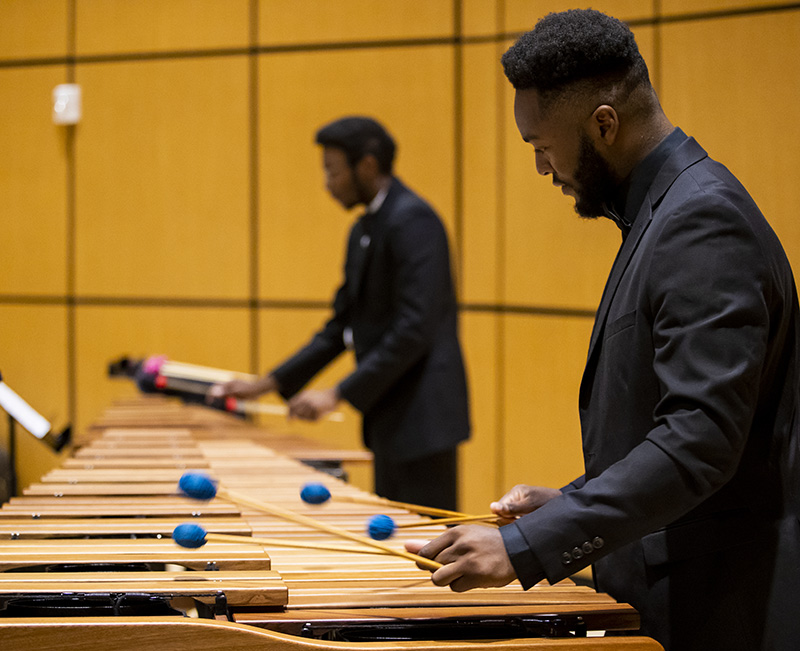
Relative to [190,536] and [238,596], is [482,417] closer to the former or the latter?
[190,536]

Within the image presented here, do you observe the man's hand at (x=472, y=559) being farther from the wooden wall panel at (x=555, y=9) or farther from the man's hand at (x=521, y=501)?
the wooden wall panel at (x=555, y=9)

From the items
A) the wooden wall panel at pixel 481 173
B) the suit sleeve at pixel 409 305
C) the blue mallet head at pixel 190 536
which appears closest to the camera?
the blue mallet head at pixel 190 536

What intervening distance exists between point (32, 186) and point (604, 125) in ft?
13.6

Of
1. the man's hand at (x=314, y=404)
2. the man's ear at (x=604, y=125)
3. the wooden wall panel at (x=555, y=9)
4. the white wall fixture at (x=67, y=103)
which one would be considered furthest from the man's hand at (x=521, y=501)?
the white wall fixture at (x=67, y=103)

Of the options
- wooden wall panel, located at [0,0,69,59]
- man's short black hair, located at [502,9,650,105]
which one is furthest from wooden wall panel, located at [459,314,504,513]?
man's short black hair, located at [502,9,650,105]

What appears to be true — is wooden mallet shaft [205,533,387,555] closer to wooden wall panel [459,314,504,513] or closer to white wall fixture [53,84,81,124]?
wooden wall panel [459,314,504,513]

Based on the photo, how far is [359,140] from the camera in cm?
315

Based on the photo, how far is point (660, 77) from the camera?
3.50 meters

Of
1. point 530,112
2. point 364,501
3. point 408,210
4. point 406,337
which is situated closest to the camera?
point 530,112

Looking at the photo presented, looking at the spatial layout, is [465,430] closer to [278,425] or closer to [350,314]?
[350,314]

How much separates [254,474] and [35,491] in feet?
1.68

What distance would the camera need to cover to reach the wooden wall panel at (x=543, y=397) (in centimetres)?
385

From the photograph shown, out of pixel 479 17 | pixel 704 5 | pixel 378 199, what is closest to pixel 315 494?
pixel 378 199

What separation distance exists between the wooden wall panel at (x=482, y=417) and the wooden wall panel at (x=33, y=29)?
8.06 feet
